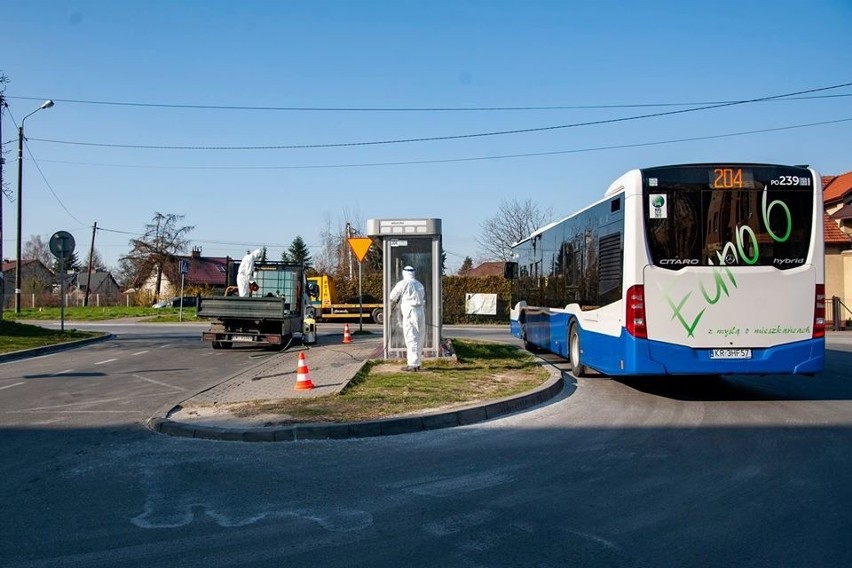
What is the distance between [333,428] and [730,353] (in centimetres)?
537

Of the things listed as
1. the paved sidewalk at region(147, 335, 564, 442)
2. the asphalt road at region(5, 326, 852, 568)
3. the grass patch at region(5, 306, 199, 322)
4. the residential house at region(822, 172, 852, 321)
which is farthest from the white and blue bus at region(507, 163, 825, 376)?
the grass patch at region(5, 306, 199, 322)

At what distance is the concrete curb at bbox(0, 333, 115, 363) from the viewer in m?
17.8

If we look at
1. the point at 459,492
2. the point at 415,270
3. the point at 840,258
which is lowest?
the point at 459,492

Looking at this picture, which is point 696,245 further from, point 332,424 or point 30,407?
point 30,407

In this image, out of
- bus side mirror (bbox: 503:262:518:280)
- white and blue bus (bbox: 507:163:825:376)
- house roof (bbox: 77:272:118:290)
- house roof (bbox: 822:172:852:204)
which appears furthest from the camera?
house roof (bbox: 77:272:118:290)

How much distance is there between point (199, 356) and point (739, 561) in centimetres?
1545

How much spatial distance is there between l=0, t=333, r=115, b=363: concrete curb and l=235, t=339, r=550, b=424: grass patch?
1022 centimetres

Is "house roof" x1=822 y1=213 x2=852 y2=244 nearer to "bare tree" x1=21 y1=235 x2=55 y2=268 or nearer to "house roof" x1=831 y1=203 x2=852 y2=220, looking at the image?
"house roof" x1=831 y1=203 x2=852 y2=220

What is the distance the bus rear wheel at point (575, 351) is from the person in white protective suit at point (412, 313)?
2777 mm

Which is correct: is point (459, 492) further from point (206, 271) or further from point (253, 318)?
point (206, 271)

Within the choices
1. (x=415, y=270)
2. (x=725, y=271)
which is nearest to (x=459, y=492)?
(x=725, y=271)

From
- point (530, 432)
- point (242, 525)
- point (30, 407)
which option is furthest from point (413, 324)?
point (242, 525)

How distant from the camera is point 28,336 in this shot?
21969mm

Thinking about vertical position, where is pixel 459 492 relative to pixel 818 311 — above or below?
below
